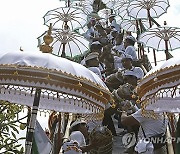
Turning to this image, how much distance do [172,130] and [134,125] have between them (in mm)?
657

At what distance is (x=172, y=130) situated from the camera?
6258 millimetres

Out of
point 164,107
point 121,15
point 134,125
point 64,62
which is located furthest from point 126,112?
point 121,15

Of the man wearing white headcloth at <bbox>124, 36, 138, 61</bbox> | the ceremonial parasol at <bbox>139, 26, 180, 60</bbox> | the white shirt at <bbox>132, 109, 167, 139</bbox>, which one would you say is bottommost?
the white shirt at <bbox>132, 109, 167, 139</bbox>

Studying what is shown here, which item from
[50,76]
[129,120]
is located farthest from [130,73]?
[50,76]

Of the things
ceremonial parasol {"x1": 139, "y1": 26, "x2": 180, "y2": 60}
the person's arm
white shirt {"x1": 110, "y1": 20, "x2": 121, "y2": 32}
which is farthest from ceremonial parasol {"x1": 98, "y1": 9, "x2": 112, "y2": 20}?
the person's arm

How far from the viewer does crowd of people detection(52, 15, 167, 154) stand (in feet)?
19.7

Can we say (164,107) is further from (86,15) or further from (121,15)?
(121,15)

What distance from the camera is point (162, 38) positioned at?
40.0 feet

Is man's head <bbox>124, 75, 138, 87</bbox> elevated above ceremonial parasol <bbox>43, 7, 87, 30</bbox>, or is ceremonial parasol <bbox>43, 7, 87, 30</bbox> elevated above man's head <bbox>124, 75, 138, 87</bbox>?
ceremonial parasol <bbox>43, 7, 87, 30</bbox>

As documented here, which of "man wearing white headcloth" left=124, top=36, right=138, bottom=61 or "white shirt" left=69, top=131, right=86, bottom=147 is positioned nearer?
"white shirt" left=69, top=131, right=86, bottom=147

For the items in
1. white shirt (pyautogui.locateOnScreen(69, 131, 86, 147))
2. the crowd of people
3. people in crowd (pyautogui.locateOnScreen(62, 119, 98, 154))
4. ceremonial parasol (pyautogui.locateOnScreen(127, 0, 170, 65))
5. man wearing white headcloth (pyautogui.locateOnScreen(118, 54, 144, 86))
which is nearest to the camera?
people in crowd (pyautogui.locateOnScreen(62, 119, 98, 154))

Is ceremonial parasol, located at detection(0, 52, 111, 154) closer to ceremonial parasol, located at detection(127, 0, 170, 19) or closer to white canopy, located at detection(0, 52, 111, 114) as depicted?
white canopy, located at detection(0, 52, 111, 114)

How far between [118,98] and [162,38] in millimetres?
4964

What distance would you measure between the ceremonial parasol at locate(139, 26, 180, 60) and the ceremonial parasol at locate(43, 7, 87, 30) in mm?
2408
